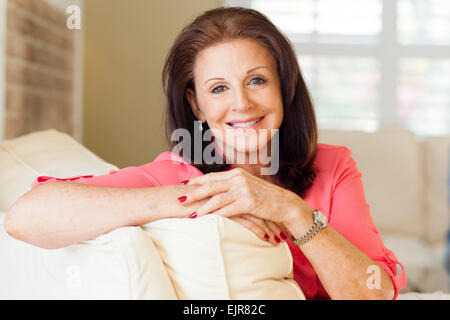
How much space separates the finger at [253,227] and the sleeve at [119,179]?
32cm

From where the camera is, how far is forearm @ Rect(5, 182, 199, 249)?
0.98 m

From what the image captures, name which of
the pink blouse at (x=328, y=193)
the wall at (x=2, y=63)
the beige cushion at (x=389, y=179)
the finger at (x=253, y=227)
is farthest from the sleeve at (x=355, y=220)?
the beige cushion at (x=389, y=179)

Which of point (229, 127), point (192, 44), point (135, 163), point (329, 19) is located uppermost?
point (329, 19)

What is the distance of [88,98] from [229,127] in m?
2.52

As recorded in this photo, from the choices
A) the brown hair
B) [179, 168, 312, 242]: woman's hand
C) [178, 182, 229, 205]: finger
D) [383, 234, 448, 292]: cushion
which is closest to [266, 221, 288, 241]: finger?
[179, 168, 312, 242]: woman's hand

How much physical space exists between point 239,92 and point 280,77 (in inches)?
6.5

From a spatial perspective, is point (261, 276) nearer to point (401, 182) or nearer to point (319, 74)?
point (401, 182)

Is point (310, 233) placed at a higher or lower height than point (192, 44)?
lower

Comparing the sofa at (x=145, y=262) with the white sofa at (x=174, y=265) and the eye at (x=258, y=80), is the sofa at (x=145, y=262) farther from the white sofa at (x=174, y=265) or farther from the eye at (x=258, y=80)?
the eye at (x=258, y=80)

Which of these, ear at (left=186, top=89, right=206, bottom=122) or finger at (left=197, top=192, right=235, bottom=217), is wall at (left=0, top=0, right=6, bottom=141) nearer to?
ear at (left=186, top=89, right=206, bottom=122)

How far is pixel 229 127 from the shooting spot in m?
1.41

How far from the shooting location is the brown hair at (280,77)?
1.41m

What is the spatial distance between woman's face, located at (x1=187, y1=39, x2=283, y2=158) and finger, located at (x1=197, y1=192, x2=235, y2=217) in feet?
1.33

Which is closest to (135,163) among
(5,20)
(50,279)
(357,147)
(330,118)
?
(330,118)
